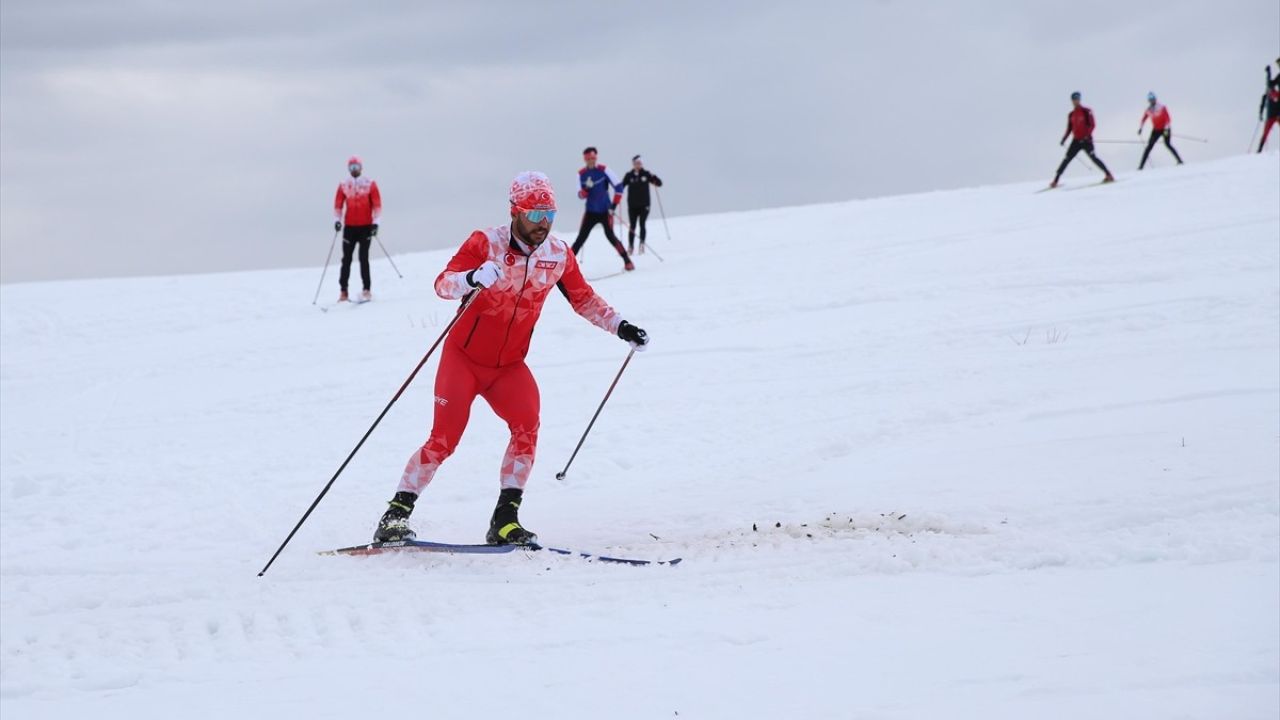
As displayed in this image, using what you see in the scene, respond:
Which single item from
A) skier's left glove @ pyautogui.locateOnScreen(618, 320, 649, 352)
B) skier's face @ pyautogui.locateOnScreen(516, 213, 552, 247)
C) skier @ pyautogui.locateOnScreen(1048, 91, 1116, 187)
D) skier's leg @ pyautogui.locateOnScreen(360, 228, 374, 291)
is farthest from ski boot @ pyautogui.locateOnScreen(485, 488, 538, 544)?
skier @ pyautogui.locateOnScreen(1048, 91, 1116, 187)

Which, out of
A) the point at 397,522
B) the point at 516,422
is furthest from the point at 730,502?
the point at 397,522

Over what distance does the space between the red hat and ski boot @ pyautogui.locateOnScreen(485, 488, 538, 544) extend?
1563 millimetres

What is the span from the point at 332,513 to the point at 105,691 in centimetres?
309

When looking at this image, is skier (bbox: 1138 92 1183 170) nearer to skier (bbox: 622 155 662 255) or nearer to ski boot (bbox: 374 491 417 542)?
skier (bbox: 622 155 662 255)

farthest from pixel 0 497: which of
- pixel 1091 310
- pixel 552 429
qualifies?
pixel 1091 310

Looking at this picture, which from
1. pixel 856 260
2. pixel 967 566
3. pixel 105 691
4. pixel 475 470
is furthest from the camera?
pixel 856 260

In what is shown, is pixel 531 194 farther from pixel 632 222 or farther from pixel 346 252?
pixel 632 222

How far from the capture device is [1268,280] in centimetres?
1115

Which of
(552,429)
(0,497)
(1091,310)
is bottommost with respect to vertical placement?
(0,497)

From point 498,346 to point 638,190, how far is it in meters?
12.7

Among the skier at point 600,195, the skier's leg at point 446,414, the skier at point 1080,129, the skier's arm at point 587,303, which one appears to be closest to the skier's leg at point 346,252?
the skier at point 600,195

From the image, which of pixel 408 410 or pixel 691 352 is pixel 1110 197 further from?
pixel 408 410

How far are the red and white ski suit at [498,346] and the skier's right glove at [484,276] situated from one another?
0.11 m

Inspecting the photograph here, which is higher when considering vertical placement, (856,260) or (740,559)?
(856,260)
